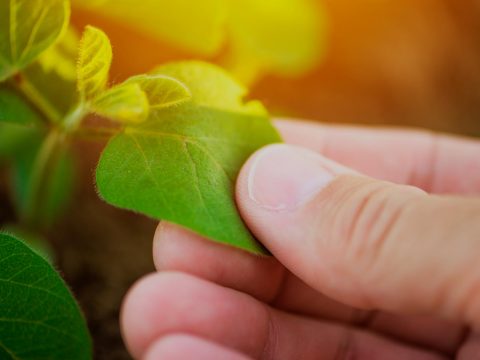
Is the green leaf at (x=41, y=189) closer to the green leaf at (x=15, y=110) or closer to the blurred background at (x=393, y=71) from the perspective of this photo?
the green leaf at (x=15, y=110)

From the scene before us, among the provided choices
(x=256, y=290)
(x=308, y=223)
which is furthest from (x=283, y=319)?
(x=308, y=223)

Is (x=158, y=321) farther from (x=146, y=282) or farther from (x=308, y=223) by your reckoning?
(x=308, y=223)

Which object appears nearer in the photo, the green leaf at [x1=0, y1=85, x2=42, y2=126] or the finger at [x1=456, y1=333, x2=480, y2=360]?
the green leaf at [x1=0, y1=85, x2=42, y2=126]

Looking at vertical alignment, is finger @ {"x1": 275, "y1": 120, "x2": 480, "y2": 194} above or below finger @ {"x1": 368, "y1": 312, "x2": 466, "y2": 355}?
above

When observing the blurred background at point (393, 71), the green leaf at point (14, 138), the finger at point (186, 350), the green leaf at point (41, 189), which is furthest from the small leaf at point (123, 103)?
the blurred background at point (393, 71)

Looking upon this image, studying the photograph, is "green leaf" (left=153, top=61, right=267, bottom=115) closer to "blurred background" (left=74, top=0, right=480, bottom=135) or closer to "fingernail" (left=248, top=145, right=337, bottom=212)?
"fingernail" (left=248, top=145, right=337, bottom=212)

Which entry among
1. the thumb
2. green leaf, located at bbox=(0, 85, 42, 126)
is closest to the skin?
the thumb

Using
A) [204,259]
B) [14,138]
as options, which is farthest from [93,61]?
[14,138]
